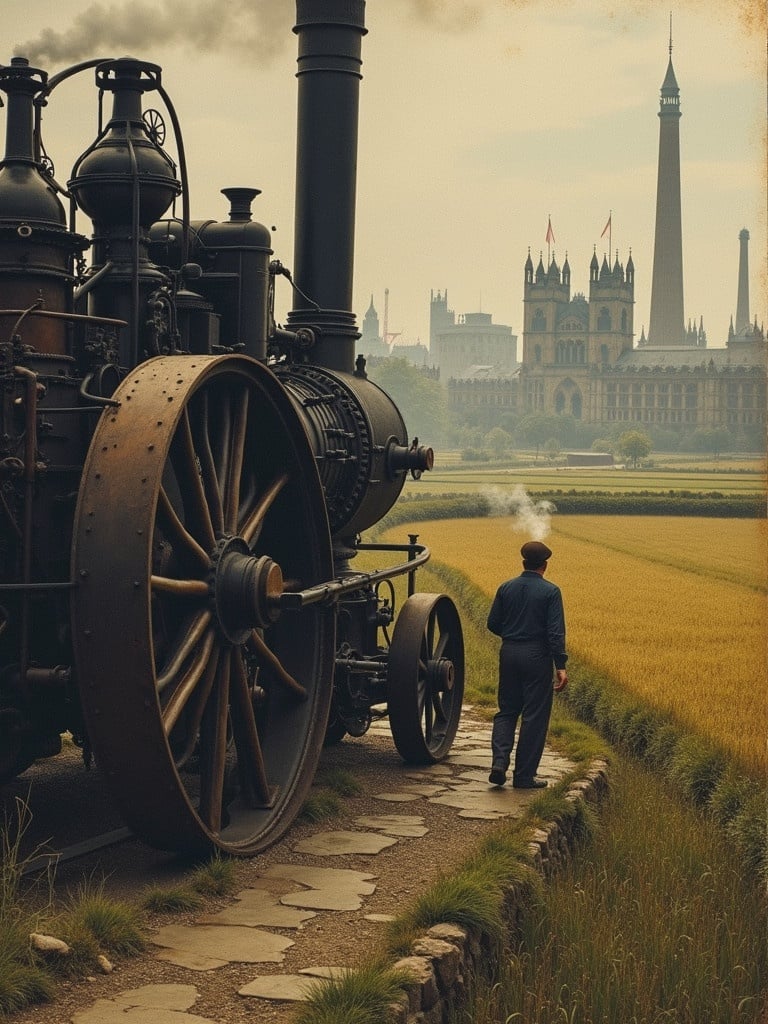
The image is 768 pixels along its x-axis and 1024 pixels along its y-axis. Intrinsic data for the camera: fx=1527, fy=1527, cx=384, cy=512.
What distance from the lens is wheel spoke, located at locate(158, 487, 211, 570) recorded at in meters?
5.11

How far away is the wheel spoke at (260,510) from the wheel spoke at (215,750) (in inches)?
21.3

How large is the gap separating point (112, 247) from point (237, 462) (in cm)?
107

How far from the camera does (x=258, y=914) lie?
519cm

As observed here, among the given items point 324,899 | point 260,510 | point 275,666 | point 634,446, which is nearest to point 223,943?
point 324,899

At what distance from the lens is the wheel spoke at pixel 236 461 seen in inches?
226

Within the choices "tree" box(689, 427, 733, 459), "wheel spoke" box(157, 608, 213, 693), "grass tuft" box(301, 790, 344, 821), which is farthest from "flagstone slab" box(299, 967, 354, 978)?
"tree" box(689, 427, 733, 459)

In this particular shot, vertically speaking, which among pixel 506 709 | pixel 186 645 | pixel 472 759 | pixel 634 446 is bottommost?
pixel 472 759

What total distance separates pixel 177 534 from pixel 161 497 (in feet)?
0.82

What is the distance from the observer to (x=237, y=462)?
227 inches

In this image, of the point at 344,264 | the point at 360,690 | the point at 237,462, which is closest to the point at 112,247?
the point at 237,462

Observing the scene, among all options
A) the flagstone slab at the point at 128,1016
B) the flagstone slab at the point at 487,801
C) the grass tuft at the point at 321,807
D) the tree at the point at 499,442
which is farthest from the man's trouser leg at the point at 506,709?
the tree at the point at 499,442

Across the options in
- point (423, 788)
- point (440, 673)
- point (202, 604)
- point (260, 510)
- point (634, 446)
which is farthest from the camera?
point (634, 446)

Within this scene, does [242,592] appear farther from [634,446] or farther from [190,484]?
[634,446]

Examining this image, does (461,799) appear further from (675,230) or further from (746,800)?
(675,230)
